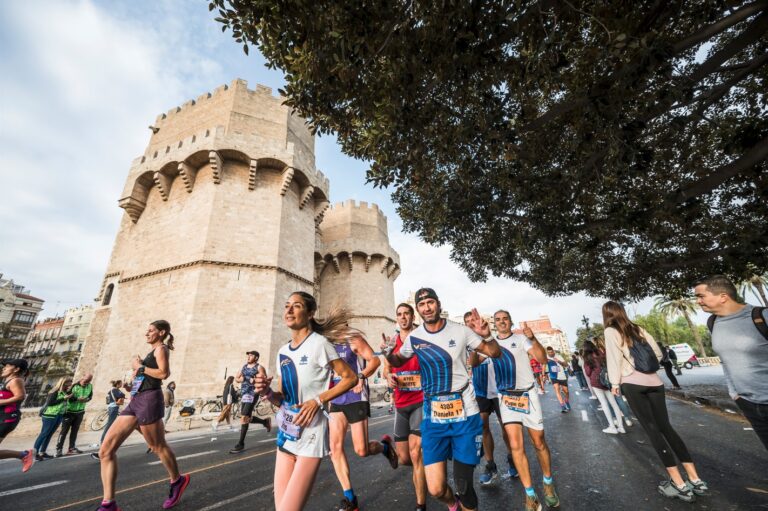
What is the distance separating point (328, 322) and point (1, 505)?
5.39 meters

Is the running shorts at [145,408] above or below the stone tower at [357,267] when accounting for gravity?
below

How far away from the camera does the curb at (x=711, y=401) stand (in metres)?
7.98

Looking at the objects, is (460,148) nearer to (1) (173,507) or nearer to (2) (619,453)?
(2) (619,453)

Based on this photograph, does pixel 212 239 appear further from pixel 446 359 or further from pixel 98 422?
pixel 446 359

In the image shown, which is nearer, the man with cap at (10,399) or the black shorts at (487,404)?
the black shorts at (487,404)

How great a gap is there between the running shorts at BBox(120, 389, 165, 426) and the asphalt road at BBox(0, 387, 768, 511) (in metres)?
1.07

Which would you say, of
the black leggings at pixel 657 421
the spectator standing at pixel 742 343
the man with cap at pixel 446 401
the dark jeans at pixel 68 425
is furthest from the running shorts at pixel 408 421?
the dark jeans at pixel 68 425

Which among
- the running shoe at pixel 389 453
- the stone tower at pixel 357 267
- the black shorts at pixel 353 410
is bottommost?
the running shoe at pixel 389 453

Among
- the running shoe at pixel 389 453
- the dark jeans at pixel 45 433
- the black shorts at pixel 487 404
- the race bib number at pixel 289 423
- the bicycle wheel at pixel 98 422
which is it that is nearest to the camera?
the race bib number at pixel 289 423

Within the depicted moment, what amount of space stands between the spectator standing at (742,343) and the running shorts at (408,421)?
2795 millimetres

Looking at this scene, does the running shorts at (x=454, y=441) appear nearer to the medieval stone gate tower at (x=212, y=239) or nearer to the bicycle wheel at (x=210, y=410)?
the bicycle wheel at (x=210, y=410)

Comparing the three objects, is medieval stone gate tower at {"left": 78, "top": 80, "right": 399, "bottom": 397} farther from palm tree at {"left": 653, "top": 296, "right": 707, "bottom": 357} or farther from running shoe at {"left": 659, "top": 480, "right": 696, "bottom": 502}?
palm tree at {"left": 653, "top": 296, "right": 707, "bottom": 357}

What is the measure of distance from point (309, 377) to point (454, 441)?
1.37 meters

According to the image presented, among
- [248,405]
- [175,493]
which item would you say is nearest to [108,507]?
[175,493]
